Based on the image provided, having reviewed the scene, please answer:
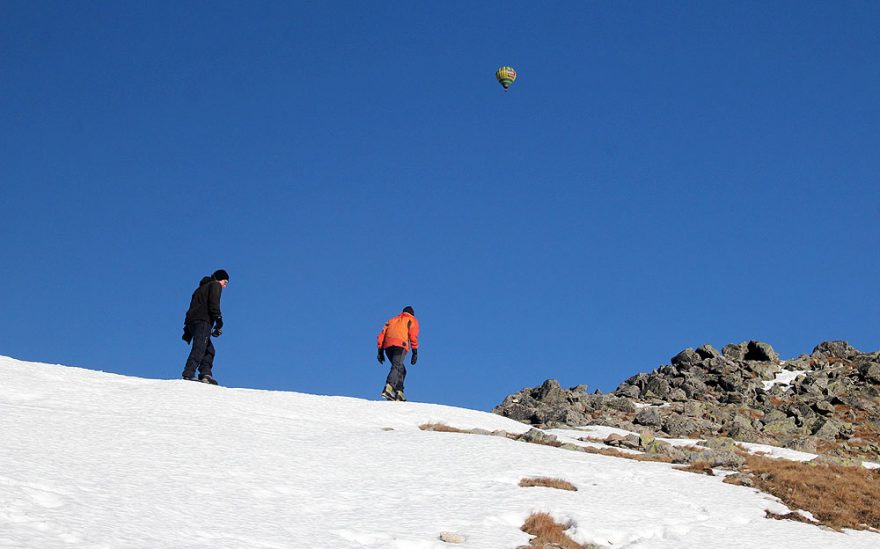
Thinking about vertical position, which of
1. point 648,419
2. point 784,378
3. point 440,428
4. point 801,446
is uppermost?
point 784,378

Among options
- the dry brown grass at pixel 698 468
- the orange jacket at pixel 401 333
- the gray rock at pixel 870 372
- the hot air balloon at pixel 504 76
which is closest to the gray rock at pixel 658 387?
the gray rock at pixel 870 372

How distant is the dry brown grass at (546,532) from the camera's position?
12867mm

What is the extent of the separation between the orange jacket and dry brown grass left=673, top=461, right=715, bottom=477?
10.3 meters

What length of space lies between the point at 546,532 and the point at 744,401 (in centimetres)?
3140

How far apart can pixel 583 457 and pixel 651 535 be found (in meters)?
5.72

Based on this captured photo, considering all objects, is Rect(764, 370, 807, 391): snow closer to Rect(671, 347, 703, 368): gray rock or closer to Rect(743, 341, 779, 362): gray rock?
Rect(743, 341, 779, 362): gray rock

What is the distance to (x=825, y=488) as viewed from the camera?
18984 millimetres

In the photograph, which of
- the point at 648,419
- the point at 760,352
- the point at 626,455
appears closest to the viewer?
the point at 626,455

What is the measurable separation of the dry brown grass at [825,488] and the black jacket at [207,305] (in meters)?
14.6

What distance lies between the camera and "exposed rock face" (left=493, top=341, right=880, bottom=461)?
31.8 meters

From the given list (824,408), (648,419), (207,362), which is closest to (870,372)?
(824,408)

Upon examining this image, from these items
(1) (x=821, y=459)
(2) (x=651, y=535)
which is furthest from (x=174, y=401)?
(1) (x=821, y=459)

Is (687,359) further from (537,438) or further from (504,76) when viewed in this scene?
(504,76)

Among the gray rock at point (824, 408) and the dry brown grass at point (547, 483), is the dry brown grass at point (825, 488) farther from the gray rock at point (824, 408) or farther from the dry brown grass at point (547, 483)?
the gray rock at point (824, 408)
